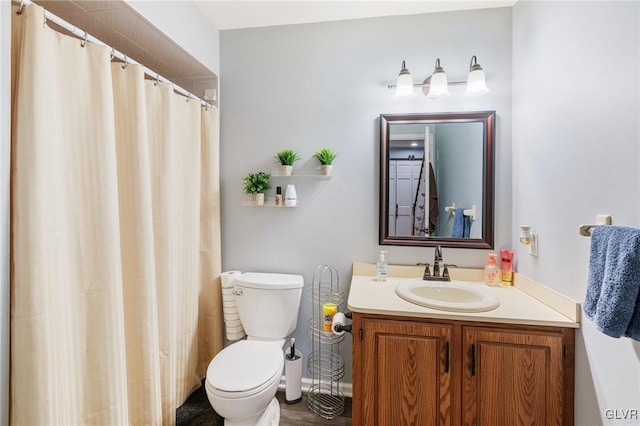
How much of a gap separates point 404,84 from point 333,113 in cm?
48

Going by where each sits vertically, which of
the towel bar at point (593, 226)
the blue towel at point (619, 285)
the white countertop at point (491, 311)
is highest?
the towel bar at point (593, 226)

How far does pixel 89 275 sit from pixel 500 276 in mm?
2088

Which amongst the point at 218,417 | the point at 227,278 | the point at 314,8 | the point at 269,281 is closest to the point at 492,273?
the point at 269,281

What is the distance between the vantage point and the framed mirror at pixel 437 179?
1.79 m

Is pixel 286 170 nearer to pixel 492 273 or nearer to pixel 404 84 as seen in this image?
pixel 404 84

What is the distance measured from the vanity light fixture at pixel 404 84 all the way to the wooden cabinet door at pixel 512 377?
1.33 meters

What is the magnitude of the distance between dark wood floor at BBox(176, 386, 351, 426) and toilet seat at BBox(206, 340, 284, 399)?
370mm

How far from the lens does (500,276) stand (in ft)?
5.65

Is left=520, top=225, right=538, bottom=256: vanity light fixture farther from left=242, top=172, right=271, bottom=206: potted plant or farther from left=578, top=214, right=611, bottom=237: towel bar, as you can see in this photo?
left=242, top=172, right=271, bottom=206: potted plant

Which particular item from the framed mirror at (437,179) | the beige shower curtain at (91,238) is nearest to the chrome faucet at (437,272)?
the framed mirror at (437,179)

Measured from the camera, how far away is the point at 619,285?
83cm

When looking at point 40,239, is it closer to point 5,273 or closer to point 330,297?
point 5,273

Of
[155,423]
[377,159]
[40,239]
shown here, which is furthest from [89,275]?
[377,159]

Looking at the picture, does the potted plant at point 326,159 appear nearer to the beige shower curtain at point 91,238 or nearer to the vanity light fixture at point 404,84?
the vanity light fixture at point 404,84
